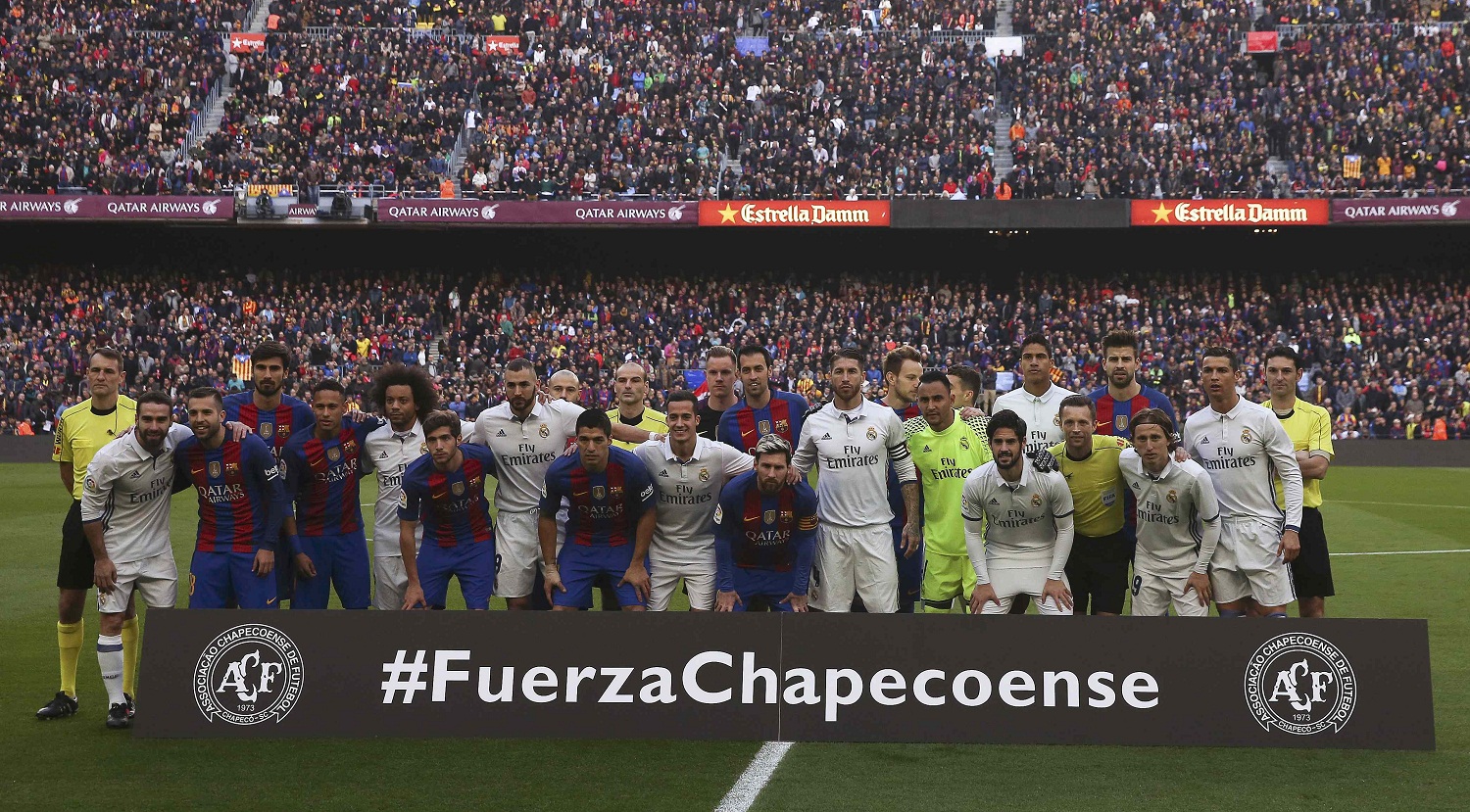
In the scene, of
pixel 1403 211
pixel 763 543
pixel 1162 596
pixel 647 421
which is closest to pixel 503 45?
pixel 1403 211

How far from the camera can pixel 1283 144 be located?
37.2 m

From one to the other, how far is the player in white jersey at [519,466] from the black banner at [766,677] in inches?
52.3

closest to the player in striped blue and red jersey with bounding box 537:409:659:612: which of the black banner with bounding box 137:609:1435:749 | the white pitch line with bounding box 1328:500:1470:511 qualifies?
the black banner with bounding box 137:609:1435:749

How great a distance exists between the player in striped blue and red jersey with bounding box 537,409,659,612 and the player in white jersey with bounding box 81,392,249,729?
1898mm

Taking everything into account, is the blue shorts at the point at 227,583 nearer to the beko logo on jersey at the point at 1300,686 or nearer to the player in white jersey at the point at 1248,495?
the beko logo on jersey at the point at 1300,686

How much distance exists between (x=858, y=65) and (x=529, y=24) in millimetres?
10801

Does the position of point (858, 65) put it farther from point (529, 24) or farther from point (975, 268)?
point (529, 24)

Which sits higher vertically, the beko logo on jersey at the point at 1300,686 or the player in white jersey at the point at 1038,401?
the player in white jersey at the point at 1038,401

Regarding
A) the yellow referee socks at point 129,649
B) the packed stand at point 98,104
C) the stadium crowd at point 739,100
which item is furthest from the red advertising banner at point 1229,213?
the yellow referee socks at point 129,649

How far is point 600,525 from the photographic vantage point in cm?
795

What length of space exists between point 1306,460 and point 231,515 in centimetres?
669

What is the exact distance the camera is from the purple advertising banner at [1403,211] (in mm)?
34031

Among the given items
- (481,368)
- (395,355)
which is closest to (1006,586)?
(481,368)

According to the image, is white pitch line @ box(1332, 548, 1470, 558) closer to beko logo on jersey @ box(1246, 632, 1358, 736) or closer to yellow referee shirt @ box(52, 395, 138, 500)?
beko logo on jersey @ box(1246, 632, 1358, 736)
